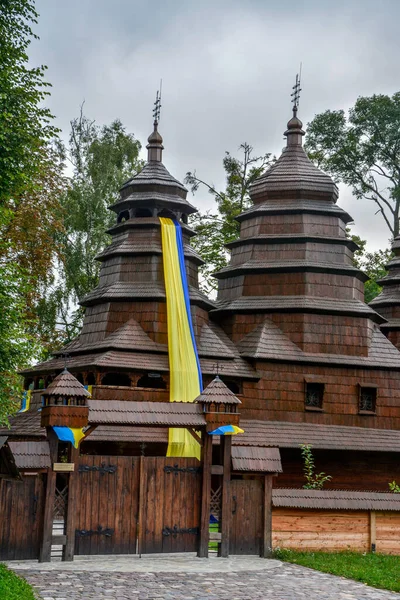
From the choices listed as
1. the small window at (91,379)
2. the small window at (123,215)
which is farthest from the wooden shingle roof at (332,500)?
the small window at (123,215)

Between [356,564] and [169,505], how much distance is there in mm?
3442

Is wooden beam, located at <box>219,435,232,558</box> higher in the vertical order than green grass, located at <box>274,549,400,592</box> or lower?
higher

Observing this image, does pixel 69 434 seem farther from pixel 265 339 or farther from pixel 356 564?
pixel 265 339

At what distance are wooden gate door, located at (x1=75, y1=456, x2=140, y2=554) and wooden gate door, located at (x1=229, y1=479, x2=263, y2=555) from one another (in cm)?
187

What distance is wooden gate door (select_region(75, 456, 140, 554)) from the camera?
1480cm

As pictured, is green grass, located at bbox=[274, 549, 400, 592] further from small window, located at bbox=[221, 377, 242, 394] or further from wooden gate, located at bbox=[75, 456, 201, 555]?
small window, located at bbox=[221, 377, 242, 394]

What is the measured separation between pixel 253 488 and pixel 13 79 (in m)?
9.75

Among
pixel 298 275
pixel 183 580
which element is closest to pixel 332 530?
pixel 183 580

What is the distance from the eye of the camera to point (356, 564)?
50.1 feet

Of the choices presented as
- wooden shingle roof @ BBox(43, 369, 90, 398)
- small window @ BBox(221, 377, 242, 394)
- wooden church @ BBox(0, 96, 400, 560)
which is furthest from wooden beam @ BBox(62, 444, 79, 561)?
small window @ BBox(221, 377, 242, 394)

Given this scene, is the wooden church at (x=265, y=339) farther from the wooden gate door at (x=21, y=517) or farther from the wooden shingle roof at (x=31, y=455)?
the wooden gate door at (x=21, y=517)

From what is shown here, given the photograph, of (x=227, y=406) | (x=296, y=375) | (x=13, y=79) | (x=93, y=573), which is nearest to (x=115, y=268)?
(x=296, y=375)

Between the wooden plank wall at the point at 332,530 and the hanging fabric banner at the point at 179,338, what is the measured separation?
19.0ft

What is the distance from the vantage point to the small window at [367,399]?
1051 inches
